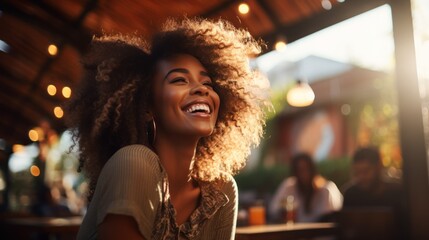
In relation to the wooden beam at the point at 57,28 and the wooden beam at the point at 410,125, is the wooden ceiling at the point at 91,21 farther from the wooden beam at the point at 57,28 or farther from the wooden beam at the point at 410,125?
the wooden beam at the point at 410,125

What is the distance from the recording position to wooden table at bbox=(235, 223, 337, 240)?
3.46 m

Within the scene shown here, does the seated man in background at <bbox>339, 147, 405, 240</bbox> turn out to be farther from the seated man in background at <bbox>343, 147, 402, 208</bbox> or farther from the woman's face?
the woman's face

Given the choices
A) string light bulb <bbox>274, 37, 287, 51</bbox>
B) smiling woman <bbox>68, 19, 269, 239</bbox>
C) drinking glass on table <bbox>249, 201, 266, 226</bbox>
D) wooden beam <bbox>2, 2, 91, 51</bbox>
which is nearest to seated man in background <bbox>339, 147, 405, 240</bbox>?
drinking glass on table <bbox>249, 201, 266, 226</bbox>

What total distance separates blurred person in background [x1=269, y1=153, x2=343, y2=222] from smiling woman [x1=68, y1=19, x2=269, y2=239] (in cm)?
305

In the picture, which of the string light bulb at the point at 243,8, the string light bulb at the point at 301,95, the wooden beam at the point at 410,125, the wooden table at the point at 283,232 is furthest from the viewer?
the string light bulb at the point at 301,95

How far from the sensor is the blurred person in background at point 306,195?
16.7ft

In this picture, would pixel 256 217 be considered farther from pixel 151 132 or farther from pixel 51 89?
pixel 51 89

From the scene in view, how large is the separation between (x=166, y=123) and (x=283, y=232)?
2.31 m

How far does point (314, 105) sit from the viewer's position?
2322 cm

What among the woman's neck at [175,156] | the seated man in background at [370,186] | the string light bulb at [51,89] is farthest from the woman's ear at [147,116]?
the string light bulb at [51,89]

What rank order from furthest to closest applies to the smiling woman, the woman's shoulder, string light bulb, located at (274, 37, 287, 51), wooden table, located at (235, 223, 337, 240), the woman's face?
string light bulb, located at (274, 37, 287, 51)
wooden table, located at (235, 223, 337, 240)
the woman's face
the smiling woman
the woman's shoulder

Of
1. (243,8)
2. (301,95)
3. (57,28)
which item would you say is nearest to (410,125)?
(243,8)

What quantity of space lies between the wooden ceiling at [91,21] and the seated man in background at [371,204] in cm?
153

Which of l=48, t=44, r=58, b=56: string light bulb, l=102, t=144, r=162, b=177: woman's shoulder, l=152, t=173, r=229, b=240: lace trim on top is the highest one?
l=48, t=44, r=58, b=56: string light bulb
